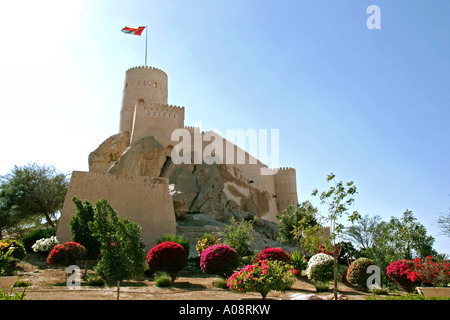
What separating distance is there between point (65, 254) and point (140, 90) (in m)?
24.6

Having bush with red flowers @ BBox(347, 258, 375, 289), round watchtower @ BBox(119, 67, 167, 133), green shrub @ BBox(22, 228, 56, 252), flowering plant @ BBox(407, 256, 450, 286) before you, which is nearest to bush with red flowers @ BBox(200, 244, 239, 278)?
bush with red flowers @ BBox(347, 258, 375, 289)

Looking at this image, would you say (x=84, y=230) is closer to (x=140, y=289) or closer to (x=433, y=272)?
(x=140, y=289)

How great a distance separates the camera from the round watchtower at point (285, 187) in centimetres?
4438

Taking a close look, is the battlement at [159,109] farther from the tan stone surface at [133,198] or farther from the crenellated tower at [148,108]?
the tan stone surface at [133,198]

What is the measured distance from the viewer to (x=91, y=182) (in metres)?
18.2

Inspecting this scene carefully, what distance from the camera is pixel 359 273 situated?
13523mm

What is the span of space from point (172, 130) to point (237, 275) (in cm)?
2373

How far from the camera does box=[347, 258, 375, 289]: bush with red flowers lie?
44.2 feet

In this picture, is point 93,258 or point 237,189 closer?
point 93,258

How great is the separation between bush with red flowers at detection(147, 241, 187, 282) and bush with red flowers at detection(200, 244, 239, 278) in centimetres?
89

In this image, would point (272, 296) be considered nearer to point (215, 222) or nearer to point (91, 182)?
point (91, 182)

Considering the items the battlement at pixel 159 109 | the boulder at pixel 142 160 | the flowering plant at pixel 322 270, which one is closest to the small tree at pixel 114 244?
the flowering plant at pixel 322 270

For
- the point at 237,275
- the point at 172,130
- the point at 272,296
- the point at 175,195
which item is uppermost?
the point at 172,130
